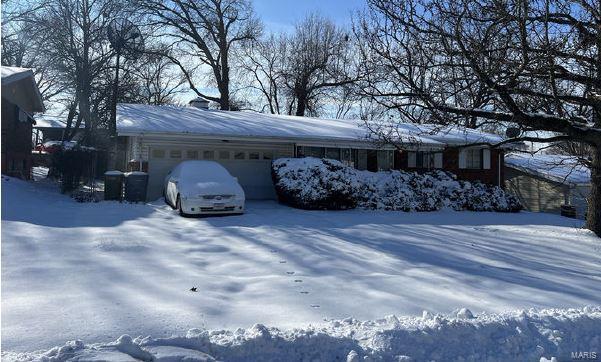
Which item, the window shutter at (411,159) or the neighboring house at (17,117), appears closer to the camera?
the neighboring house at (17,117)

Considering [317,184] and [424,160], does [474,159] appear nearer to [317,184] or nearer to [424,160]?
[424,160]

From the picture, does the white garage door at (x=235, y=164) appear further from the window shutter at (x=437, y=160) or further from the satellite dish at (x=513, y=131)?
the satellite dish at (x=513, y=131)

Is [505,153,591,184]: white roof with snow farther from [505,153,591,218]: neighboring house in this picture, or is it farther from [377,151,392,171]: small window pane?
[377,151,392,171]: small window pane

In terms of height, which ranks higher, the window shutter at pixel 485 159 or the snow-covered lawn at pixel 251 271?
the window shutter at pixel 485 159

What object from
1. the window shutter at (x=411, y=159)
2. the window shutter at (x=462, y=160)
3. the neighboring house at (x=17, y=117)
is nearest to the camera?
the neighboring house at (x=17, y=117)

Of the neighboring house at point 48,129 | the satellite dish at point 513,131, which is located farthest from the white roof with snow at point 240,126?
the neighboring house at point 48,129

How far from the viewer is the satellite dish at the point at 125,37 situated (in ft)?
106

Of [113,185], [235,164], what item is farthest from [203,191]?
[235,164]

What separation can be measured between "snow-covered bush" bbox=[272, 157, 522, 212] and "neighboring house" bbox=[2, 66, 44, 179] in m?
11.9

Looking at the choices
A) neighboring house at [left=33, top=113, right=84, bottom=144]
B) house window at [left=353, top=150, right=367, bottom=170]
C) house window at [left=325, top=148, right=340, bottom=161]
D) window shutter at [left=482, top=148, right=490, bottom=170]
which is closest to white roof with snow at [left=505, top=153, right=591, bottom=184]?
window shutter at [left=482, top=148, right=490, bottom=170]

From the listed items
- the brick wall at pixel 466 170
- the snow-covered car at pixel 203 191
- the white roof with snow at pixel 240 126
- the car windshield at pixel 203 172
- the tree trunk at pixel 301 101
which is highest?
the tree trunk at pixel 301 101

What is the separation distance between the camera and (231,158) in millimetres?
19953

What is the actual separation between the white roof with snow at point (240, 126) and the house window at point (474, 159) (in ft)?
2.37

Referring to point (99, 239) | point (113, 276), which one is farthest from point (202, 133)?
point (113, 276)
